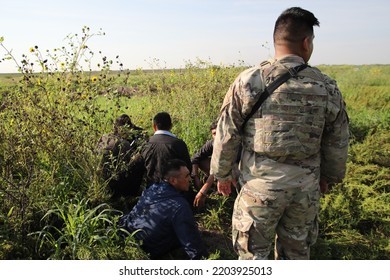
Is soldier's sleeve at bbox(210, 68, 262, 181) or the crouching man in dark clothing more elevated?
soldier's sleeve at bbox(210, 68, 262, 181)

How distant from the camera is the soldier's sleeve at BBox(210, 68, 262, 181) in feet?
6.36

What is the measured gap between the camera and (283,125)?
1928 mm

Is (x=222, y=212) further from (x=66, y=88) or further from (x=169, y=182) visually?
(x=66, y=88)

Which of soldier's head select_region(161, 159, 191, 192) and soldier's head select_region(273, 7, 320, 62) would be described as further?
soldier's head select_region(161, 159, 191, 192)

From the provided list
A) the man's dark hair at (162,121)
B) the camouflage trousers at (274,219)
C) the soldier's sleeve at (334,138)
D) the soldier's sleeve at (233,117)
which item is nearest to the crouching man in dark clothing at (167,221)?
the camouflage trousers at (274,219)

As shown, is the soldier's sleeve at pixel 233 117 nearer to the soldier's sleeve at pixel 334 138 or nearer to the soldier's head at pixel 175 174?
the soldier's sleeve at pixel 334 138

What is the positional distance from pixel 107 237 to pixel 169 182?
25.4 inches

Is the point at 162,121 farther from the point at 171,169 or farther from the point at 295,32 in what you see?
the point at 295,32

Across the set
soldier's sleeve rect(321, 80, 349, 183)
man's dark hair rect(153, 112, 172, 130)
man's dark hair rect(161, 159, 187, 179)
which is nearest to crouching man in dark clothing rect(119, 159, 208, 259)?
man's dark hair rect(161, 159, 187, 179)

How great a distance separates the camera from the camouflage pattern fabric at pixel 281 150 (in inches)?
75.9

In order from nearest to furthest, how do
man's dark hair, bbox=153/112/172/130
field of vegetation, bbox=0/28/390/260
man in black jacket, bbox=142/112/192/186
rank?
field of vegetation, bbox=0/28/390/260 → man in black jacket, bbox=142/112/192/186 → man's dark hair, bbox=153/112/172/130

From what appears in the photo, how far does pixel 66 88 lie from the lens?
3.14 metres

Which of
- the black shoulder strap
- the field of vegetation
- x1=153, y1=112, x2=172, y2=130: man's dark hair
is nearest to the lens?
the black shoulder strap

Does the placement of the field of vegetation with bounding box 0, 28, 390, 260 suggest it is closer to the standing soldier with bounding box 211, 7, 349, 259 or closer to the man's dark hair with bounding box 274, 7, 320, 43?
the standing soldier with bounding box 211, 7, 349, 259
